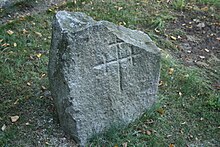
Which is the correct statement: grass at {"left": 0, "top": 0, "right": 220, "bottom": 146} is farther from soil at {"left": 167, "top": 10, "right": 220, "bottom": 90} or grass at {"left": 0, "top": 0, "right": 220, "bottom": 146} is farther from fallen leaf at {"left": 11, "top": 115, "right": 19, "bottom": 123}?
soil at {"left": 167, "top": 10, "right": 220, "bottom": 90}

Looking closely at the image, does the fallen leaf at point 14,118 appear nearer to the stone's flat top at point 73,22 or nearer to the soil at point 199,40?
the stone's flat top at point 73,22

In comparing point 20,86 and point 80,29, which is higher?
point 80,29

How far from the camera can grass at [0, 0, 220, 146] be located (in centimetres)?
383

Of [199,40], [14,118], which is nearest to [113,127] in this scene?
[14,118]

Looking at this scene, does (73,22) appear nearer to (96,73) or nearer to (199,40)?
(96,73)

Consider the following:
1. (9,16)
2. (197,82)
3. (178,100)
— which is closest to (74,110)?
(178,100)

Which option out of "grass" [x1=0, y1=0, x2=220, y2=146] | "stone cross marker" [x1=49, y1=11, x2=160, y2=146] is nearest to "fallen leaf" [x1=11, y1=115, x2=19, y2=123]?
"grass" [x1=0, y1=0, x2=220, y2=146]

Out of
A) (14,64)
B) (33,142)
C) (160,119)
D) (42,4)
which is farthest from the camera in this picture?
(42,4)

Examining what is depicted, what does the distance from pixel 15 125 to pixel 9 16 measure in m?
2.83

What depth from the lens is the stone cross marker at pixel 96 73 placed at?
10.9ft

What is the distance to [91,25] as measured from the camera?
3.35 m

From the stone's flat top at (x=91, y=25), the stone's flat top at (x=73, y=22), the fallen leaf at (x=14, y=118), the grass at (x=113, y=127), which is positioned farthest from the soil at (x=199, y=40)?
the fallen leaf at (x=14, y=118)

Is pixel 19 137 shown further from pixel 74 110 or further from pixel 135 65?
pixel 135 65

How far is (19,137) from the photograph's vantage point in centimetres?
374
